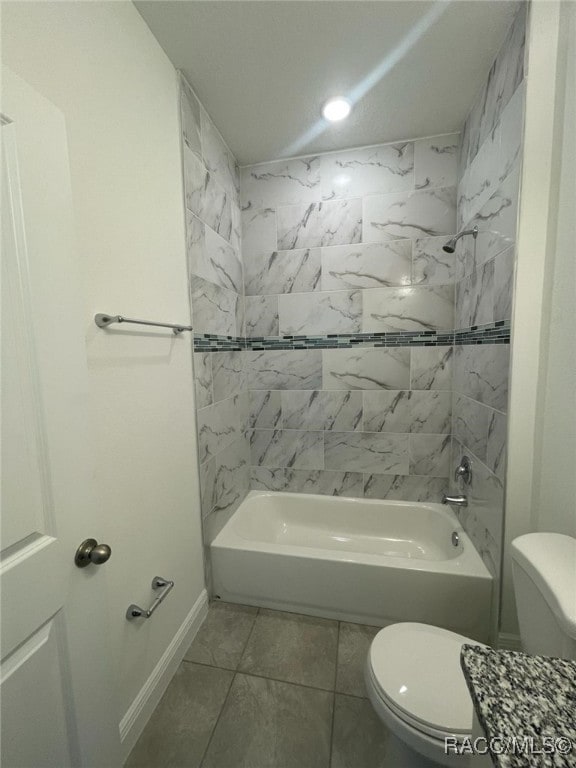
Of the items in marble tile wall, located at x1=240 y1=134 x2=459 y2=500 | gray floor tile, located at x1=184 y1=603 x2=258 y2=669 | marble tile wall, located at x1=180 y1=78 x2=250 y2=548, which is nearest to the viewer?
gray floor tile, located at x1=184 y1=603 x2=258 y2=669

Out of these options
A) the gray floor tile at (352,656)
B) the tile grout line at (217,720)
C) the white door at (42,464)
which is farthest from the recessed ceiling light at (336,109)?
the tile grout line at (217,720)

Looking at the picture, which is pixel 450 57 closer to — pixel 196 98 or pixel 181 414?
pixel 196 98

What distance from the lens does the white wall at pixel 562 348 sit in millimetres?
1085

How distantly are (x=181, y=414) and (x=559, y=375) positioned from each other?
1538 mm

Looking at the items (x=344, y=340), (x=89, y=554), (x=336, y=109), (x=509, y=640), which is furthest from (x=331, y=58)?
(x=509, y=640)

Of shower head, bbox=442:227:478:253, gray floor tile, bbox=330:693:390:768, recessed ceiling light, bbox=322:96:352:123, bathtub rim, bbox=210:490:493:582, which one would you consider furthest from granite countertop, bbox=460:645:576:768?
recessed ceiling light, bbox=322:96:352:123

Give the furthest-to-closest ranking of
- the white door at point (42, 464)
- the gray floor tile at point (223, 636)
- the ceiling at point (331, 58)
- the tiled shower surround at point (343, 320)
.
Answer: the tiled shower surround at point (343, 320)
the gray floor tile at point (223, 636)
the ceiling at point (331, 58)
the white door at point (42, 464)

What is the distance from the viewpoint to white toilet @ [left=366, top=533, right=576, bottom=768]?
0.79 metres

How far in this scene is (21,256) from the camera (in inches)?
22.3

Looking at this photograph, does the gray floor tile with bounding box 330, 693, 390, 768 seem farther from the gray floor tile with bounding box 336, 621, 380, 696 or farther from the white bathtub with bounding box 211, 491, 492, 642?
the white bathtub with bounding box 211, 491, 492, 642

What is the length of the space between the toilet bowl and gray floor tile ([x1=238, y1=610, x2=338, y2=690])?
389 mm

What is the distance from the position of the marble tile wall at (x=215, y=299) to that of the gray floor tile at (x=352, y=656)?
83 centimetres

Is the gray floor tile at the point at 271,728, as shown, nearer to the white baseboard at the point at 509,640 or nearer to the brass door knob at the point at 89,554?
the white baseboard at the point at 509,640

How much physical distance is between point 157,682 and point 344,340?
75.5 inches
